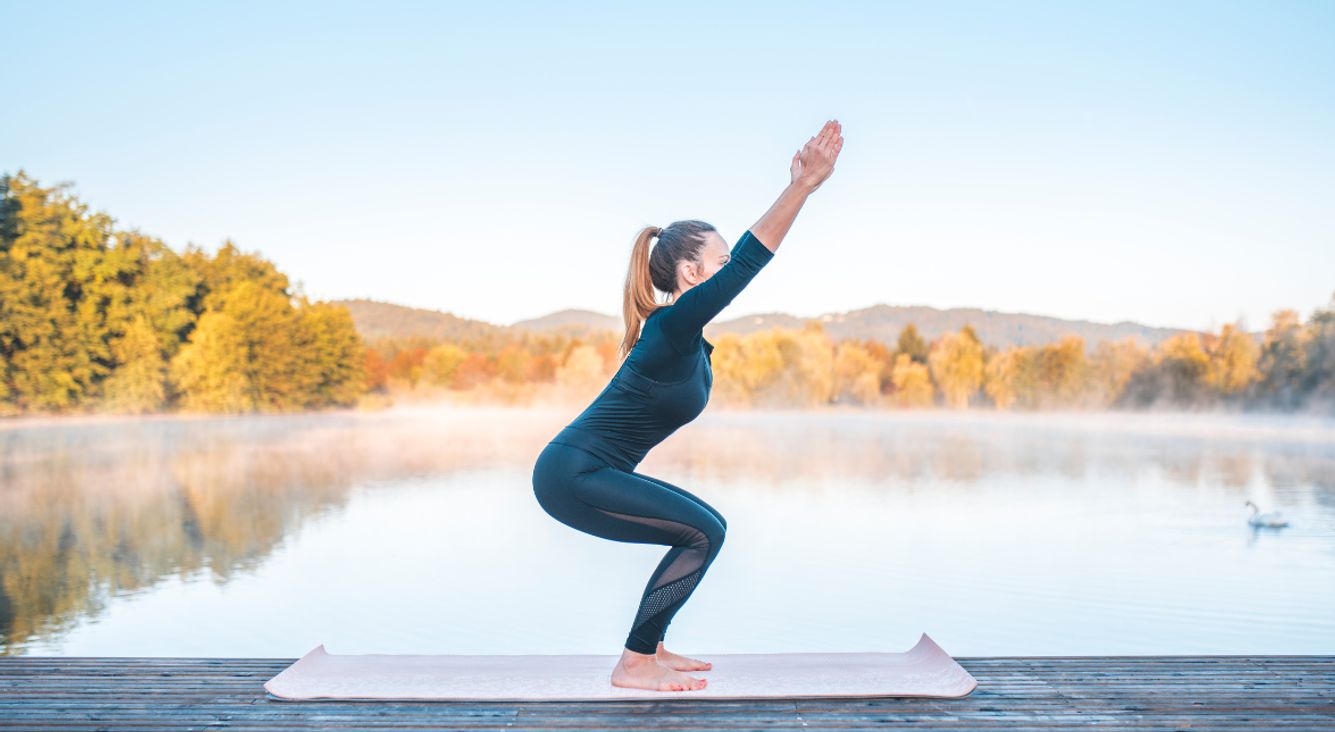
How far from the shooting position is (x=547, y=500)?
2.38 metres

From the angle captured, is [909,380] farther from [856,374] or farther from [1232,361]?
[1232,361]

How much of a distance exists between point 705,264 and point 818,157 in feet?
1.36

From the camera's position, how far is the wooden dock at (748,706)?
2240 mm

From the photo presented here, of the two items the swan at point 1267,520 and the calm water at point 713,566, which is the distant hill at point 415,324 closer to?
the calm water at point 713,566

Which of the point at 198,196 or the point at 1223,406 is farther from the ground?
the point at 198,196

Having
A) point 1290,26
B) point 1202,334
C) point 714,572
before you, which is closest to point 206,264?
point 714,572

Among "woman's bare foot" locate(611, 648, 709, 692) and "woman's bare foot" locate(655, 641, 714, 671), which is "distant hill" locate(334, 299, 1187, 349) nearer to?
"woman's bare foot" locate(655, 641, 714, 671)

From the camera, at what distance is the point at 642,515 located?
236 centimetres

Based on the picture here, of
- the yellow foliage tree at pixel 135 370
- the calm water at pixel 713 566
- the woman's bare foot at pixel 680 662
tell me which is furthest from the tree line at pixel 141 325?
the woman's bare foot at pixel 680 662

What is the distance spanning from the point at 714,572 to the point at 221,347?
48.4ft

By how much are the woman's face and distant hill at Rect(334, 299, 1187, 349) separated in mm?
20959

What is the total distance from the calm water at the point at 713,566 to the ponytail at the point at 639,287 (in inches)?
137

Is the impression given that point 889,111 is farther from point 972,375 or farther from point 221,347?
point 221,347

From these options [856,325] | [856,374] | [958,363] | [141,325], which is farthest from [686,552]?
[958,363]
